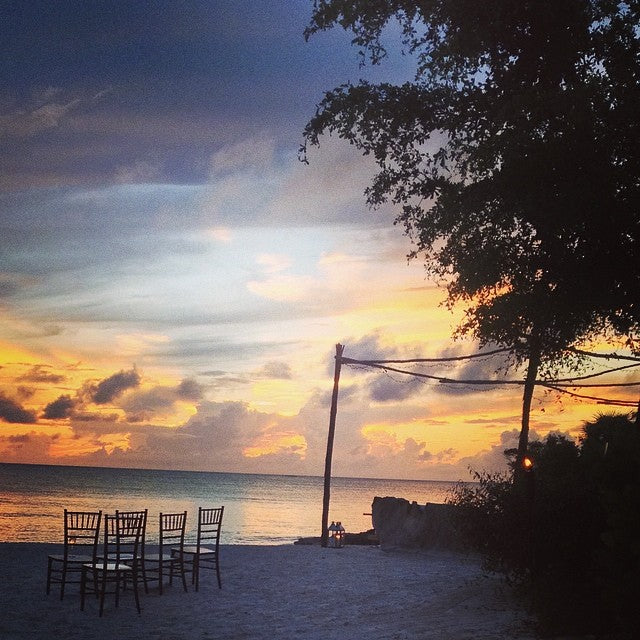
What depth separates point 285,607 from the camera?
1223 centimetres

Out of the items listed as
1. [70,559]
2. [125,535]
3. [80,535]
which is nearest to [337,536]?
[80,535]

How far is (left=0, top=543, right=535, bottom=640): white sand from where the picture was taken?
10.0 m

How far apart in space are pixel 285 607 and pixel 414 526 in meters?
9.40

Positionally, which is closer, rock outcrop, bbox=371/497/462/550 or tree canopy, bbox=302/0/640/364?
tree canopy, bbox=302/0/640/364

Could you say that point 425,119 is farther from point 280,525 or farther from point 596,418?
point 280,525

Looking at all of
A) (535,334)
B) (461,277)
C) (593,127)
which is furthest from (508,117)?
(535,334)

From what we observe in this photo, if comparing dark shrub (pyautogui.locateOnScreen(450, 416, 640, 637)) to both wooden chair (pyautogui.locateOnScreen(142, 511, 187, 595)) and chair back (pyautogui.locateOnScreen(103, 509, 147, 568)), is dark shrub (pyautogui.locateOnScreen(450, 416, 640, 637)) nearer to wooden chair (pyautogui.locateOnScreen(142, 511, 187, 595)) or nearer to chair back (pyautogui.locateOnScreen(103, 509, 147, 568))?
wooden chair (pyautogui.locateOnScreen(142, 511, 187, 595))

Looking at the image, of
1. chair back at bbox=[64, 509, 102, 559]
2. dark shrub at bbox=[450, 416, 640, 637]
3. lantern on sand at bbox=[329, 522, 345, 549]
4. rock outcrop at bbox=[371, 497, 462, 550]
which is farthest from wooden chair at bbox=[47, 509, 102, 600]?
rock outcrop at bbox=[371, 497, 462, 550]

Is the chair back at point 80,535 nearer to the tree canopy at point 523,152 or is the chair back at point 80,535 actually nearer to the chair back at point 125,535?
the chair back at point 125,535

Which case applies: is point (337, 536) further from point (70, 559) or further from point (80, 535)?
point (70, 559)

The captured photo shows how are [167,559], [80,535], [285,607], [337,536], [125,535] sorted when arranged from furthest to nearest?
[337,536]
[80,535]
[167,559]
[285,607]
[125,535]

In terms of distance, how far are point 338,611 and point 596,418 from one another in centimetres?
1018

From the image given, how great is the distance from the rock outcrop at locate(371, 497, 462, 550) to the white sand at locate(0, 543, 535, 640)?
3503 mm

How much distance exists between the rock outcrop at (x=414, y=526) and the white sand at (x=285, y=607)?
3.50 metres
